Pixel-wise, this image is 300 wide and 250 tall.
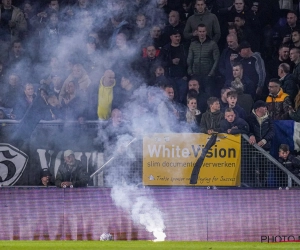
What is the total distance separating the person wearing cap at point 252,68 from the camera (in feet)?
42.1

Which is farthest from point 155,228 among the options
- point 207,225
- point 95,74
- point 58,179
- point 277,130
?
point 95,74

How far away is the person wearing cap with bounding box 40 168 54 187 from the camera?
11.5m

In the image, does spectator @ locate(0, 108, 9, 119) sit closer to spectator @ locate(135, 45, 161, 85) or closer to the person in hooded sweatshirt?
spectator @ locate(135, 45, 161, 85)

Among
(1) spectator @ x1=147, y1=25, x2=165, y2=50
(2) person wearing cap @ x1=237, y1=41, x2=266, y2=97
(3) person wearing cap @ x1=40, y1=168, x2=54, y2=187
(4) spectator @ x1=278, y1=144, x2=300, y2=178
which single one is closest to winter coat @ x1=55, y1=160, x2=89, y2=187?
(3) person wearing cap @ x1=40, y1=168, x2=54, y2=187

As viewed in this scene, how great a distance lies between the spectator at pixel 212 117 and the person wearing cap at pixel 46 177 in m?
2.53

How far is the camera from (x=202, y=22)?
13523 mm

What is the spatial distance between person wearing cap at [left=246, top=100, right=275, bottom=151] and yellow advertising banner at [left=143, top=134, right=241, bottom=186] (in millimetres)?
361

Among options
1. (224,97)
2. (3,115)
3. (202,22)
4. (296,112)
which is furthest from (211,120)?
(3,115)

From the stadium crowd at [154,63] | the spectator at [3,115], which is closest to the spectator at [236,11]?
the stadium crowd at [154,63]

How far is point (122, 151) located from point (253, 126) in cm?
212

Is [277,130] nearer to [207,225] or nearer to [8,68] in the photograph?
[207,225]

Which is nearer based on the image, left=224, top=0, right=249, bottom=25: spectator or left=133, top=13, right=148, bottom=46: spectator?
left=224, top=0, right=249, bottom=25: spectator

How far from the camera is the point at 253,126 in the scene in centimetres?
1152

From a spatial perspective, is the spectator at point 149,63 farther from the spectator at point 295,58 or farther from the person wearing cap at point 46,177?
the person wearing cap at point 46,177
